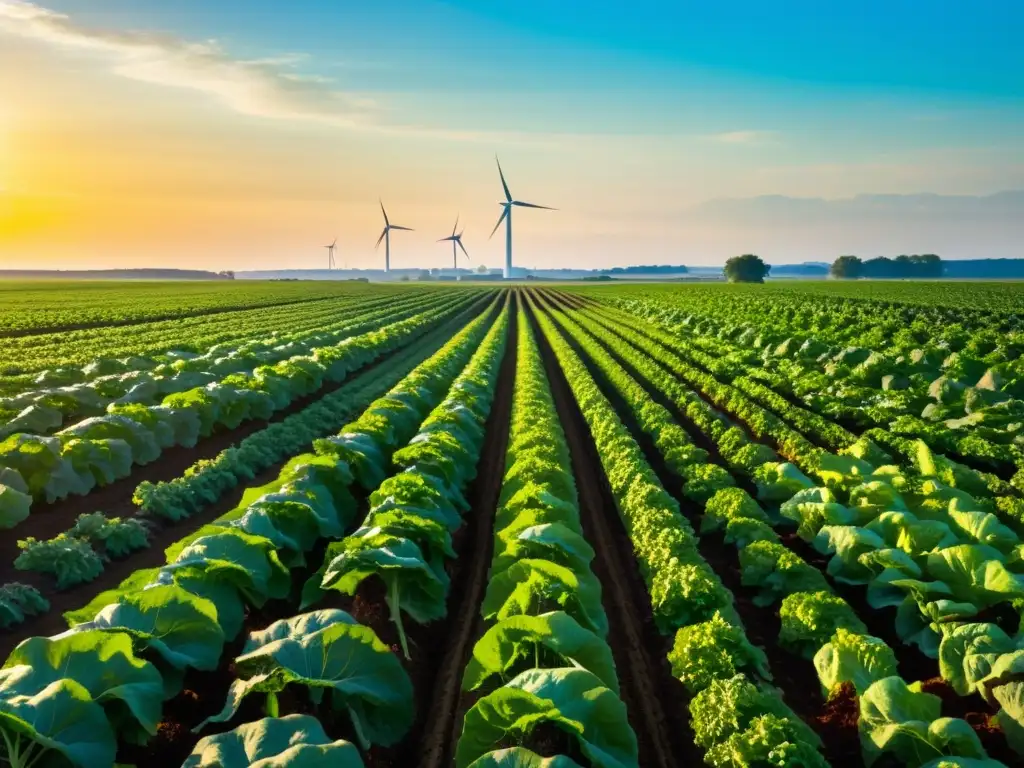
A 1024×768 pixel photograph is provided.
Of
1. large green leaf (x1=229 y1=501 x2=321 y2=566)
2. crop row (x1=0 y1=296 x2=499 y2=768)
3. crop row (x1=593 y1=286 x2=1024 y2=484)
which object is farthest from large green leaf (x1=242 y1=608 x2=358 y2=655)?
crop row (x1=593 y1=286 x2=1024 y2=484)

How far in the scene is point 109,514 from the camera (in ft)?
37.5

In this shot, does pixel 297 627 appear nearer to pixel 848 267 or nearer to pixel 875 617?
pixel 875 617

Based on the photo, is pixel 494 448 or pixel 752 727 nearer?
pixel 752 727

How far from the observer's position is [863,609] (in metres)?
8.26

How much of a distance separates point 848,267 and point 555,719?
19005 cm

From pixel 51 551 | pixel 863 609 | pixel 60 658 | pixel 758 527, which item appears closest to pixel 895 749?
pixel 863 609

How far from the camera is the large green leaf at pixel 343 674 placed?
5.13 meters

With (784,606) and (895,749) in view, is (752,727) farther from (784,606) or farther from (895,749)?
(784,606)

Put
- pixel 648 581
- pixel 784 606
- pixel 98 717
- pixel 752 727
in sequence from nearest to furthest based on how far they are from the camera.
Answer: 1. pixel 98 717
2. pixel 752 727
3. pixel 784 606
4. pixel 648 581

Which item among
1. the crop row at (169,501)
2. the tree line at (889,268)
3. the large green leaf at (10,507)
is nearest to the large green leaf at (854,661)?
the crop row at (169,501)

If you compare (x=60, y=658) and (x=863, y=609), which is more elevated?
(x=60, y=658)

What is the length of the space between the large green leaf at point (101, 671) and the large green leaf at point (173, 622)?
1.28ft

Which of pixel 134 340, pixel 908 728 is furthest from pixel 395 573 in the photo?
pixel 134 340

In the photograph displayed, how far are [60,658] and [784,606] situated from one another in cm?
683
